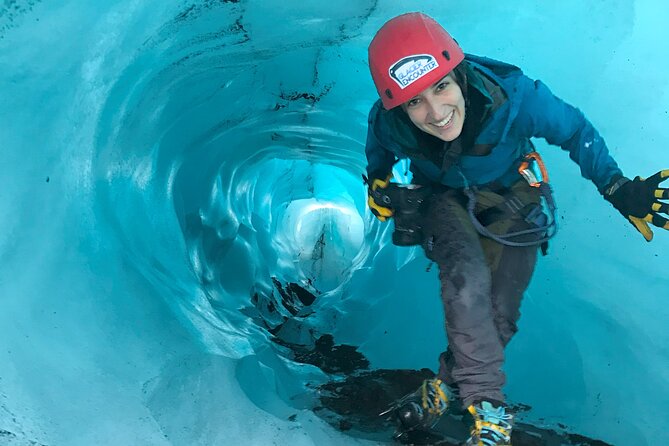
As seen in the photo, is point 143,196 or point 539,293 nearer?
point 143,196

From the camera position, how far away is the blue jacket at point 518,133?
2.08 meters

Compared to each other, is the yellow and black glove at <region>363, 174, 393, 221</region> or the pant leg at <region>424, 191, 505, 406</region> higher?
the yellow and black glove at <region>363, 174, 393, 221</region>

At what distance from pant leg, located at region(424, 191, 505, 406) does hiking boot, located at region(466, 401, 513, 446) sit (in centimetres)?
3

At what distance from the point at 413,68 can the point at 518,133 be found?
0.50m

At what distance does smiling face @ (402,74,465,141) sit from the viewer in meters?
2.01

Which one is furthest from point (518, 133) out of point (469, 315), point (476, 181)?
point (469, 315)

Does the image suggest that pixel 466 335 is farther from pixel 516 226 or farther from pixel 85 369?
pixel 85 369

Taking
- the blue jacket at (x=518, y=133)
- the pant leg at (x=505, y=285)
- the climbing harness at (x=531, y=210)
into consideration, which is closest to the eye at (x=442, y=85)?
the blue jacket at (x=518, y=133)

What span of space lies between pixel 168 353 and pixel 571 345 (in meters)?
1.87

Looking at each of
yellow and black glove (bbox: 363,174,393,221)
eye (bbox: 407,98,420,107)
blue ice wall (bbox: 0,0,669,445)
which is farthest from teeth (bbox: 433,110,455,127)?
blue ice wall (bbox: 0,0,669,445)

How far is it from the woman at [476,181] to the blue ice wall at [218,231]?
1.78 ft

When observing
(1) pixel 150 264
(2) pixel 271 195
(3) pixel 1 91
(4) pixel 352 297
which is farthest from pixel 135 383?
(2) pixel 271 195

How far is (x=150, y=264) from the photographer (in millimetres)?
2486

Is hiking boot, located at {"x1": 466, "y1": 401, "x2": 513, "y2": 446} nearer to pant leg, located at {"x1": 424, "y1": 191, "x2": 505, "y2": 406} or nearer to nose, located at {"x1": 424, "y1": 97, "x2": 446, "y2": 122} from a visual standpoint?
pant leg, located at {"x1": 424, "y1": 191, "x2": 505, "y2": 406}
